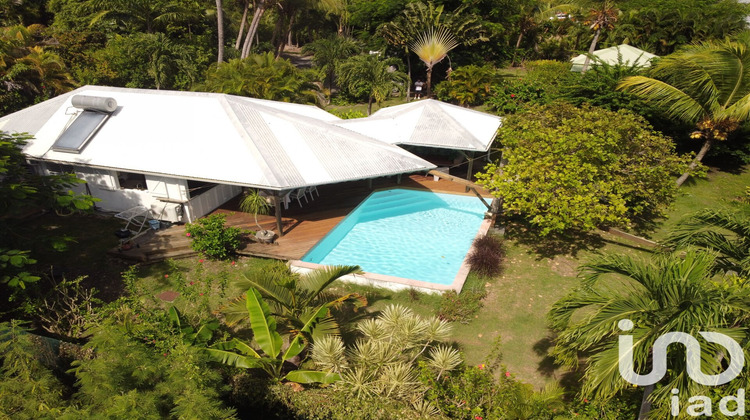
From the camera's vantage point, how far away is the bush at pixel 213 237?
1331 cm

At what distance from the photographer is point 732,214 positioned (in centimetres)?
775

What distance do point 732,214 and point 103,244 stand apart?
17.4 m

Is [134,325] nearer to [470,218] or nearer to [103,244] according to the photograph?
[103,244]

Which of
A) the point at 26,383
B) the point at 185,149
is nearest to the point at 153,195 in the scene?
the point at 185,149

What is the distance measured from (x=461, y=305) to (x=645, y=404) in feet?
16.8

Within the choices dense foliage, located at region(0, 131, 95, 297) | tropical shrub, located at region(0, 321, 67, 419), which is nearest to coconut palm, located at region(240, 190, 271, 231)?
dense foliage, located at region(0, 131, 95, 297)

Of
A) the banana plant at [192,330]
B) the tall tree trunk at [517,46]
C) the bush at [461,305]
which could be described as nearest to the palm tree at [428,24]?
the tall tree trunk at [517,46]

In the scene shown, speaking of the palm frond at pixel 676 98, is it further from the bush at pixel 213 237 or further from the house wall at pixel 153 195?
the house wall at pixel 153 195

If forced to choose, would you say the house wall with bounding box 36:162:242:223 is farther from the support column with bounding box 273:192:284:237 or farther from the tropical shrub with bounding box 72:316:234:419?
the tropical shrub with bounding box 72:316:234:419

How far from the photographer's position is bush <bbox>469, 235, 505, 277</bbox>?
1316 centimetres

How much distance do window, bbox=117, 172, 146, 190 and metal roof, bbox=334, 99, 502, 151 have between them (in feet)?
30.6

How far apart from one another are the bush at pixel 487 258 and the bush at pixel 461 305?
3.22 feet

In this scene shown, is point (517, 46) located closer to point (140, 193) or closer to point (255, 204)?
point (255, 204)

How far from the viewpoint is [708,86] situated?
16875mm
